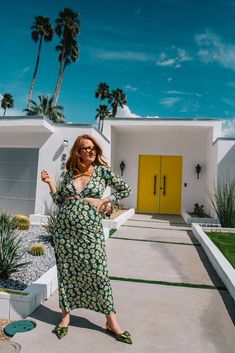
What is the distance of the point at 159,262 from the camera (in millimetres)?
5086

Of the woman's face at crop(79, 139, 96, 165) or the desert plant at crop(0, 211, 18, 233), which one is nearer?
the woman's face at crop(79, 139, 96, 165)

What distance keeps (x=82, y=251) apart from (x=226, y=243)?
15.1ft

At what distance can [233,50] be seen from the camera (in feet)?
35.1

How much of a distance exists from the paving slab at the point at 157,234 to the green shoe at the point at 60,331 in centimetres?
438

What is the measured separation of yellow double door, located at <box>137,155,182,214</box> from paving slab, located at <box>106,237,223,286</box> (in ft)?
20.6

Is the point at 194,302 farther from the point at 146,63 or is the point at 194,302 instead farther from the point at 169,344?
the point at 146,63

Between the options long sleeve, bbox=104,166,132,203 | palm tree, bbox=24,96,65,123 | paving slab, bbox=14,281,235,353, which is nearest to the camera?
paving slab, bbox=14,281,235,353

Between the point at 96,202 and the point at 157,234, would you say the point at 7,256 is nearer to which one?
the point at 96,202

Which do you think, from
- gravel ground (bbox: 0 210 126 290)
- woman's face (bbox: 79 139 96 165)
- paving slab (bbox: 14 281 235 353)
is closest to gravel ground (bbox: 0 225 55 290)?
gravel ground (bbox: 0 210 126 290)

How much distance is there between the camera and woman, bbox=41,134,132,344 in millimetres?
2525

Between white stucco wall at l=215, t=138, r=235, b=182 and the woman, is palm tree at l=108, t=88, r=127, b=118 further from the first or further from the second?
the woman

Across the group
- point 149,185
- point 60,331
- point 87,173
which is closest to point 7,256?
point 60,331

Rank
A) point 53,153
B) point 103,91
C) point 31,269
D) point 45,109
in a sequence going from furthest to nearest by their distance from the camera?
point 103,91 → point 45,109 → point 53,153 → point 31,269

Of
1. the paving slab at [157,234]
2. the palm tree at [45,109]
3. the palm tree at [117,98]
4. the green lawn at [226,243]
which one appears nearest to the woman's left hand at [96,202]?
the green lawn at [226,243]
